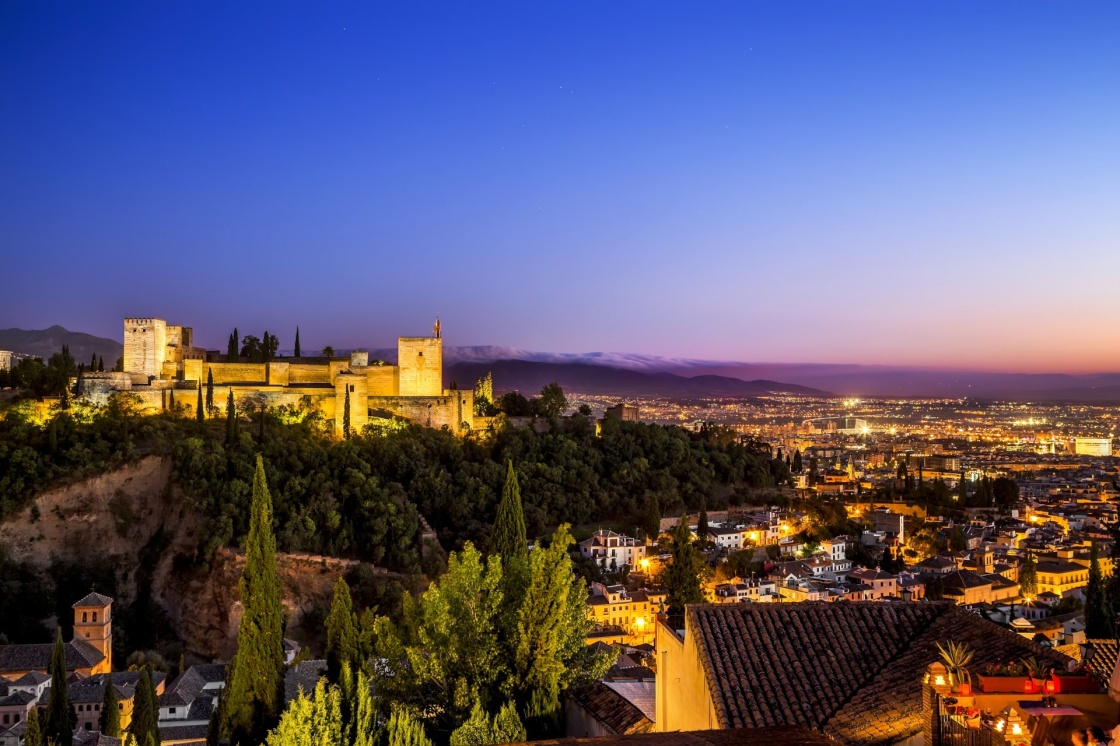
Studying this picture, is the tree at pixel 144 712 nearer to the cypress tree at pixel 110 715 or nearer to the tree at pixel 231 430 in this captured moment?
the cypress tree at pixel 110 715

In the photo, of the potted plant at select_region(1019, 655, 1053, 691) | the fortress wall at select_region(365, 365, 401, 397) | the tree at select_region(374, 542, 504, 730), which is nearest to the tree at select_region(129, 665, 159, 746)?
the tree at select_region(374, 542, 504, 730)

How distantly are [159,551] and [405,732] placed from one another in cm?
2592

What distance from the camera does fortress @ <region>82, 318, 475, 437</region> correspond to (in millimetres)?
38531

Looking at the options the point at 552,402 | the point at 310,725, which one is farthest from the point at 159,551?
the point at 310,725

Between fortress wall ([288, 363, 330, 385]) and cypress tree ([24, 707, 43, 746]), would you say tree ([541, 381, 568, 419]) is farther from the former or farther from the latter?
cypress tree ([24, 707, 43, 746])

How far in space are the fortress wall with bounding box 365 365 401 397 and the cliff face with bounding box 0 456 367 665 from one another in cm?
1058

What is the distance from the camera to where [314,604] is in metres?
30.4

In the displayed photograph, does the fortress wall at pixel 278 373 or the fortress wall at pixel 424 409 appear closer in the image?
the fortress wall at pixel 278 373

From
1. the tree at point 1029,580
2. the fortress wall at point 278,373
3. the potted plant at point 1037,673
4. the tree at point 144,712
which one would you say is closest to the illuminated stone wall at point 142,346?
the fortress wall at point 278,373

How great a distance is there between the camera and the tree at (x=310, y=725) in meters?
9.59

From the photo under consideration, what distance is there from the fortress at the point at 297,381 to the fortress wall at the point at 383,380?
45mm

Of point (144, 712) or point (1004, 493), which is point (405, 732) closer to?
point (144, 712)

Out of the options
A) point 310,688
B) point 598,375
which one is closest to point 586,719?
point 310,688

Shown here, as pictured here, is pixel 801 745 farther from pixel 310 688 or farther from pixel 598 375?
pixel 598 375
